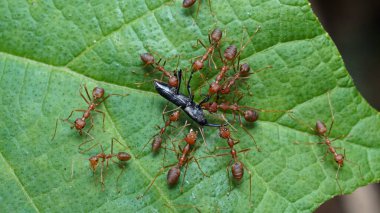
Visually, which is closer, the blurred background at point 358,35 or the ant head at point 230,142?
the ant head at point 230,142

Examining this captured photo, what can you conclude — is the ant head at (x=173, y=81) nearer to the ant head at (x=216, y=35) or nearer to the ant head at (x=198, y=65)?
the ant head at (x=198, y=65)

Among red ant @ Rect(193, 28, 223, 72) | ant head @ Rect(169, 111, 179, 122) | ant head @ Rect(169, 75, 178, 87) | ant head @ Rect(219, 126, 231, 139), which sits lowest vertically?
ant head @ Rect(219, 126, 231, 139)

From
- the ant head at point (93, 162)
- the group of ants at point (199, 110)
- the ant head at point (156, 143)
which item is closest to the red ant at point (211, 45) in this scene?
the group of ants at point (199, 110)

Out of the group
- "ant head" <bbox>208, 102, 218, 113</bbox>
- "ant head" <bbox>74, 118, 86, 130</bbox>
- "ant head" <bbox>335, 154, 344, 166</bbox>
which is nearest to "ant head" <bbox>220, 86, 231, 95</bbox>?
"ant head" <bbox>208, 102, 218, 113</bbox>

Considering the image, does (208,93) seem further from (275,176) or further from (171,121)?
(275,176)

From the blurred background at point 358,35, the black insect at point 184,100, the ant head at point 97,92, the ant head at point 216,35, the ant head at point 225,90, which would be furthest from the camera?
the blurred background at point 358,35

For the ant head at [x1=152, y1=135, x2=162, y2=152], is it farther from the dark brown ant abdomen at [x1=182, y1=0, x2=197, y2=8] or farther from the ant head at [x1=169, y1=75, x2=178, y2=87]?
the dark brown ant abdomen at [x1=182, y1=0, x2=197, y2=8]

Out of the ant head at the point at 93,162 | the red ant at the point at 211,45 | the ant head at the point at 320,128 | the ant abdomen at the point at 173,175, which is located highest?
the red ant at the point at 211,45

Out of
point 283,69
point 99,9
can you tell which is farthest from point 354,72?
point 99,9
